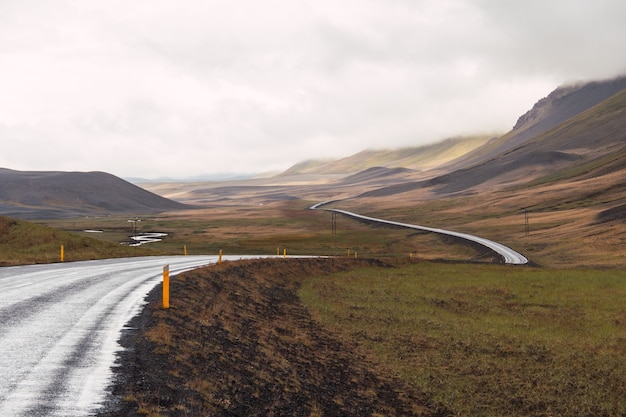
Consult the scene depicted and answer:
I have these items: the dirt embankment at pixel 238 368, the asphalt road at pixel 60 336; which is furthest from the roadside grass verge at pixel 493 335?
the asphalt road at pixel 60 336

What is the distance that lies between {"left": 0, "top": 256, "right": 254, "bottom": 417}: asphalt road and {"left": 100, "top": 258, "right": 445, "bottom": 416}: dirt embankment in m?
0.55

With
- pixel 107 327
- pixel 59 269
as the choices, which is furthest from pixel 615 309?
pixel 59 269

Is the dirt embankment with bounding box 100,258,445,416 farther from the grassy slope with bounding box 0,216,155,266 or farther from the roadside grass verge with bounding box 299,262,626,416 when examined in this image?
the grassy slope with bounding box 0,216,155,266

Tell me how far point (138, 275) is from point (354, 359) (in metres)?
13.8

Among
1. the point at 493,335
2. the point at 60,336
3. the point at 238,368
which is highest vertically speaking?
the point at 60,336

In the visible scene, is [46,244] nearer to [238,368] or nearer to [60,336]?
[60,336]

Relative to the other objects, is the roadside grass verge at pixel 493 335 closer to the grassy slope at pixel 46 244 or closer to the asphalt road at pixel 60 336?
the asphalt road at pixel 60 336

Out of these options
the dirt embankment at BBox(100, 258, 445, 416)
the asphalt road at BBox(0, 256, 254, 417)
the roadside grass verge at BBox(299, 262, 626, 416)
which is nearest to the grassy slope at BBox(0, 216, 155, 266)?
the roadside grass verge at BBox(299, 262, 626, 416)

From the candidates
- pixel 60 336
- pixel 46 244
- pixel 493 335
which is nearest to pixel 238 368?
pixel 60 336

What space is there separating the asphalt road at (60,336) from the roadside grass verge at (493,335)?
9130 mm

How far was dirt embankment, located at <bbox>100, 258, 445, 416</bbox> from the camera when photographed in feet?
36.8

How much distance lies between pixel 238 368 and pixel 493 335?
14772 mm

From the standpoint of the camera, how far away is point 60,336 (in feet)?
47.0

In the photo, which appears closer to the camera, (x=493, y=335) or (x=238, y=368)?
(x=238, y=368)
